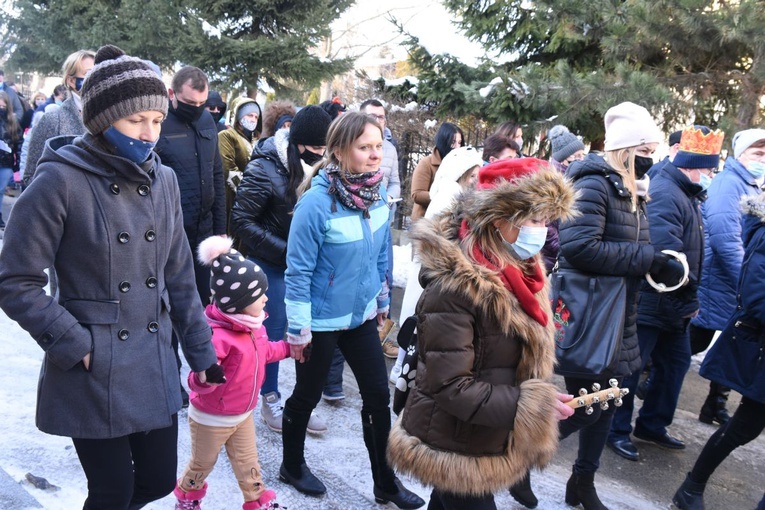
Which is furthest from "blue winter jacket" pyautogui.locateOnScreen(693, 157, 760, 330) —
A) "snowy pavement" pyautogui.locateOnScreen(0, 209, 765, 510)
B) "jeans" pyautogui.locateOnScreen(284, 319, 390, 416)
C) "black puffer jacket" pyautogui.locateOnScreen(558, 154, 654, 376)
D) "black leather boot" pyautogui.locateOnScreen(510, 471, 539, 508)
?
"jeans" pyautogui.locateOnScreen(284, 319, 390, 416)

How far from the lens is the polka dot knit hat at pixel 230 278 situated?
3074 millimetres

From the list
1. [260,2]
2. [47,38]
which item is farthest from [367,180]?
[47,38]

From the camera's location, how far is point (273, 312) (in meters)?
4.55

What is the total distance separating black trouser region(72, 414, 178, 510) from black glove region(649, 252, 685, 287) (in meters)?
2.66

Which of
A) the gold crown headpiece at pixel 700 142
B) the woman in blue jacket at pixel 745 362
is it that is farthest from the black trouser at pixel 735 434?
the gold crown headpiece at pixel 700 142

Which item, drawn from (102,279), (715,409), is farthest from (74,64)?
(715,409)

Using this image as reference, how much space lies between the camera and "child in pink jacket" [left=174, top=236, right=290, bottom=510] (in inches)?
121

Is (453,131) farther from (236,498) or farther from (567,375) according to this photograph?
(236,498)

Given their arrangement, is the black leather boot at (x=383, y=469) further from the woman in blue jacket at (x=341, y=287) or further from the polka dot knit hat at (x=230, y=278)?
the polka dot knit hat at (x=230, y=278)

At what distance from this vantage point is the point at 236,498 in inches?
140


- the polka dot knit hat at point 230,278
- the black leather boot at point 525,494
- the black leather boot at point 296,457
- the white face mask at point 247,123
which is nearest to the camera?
the polka dot knit hat at point 230,278

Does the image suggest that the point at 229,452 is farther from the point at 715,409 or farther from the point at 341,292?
the point at 715,409

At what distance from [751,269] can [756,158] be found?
181 centimetres

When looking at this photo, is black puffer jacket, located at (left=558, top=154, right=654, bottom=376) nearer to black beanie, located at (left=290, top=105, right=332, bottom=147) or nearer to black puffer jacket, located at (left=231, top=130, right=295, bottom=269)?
black beanie, located at (left=290, top=105, right=332, bottom=147)
